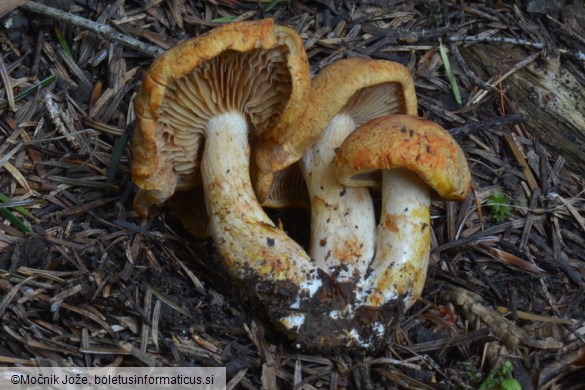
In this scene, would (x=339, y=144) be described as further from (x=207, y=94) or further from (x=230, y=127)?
(x=207, y=94)

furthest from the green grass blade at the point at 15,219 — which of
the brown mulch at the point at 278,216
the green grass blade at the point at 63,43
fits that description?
the green grass blade at the point at 63,43

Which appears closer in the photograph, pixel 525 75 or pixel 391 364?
pixel 391 364

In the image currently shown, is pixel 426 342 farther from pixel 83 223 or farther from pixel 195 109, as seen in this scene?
pixel 83 223

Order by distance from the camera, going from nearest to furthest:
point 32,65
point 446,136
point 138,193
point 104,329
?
point 104,329 → point 446,136 → point 138,193 → point 32,65

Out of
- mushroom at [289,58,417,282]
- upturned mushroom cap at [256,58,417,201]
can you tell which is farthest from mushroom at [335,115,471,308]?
upturned mushroom cap at [256,58,417,201]

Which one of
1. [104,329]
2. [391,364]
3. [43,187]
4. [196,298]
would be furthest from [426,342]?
[43,187]

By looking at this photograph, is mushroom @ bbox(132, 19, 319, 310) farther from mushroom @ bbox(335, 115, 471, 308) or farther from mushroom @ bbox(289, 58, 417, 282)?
mushroom @ bbox(335, 115, 471, 308)

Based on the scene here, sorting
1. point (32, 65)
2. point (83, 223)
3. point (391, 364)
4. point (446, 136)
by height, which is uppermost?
point (32, 65)

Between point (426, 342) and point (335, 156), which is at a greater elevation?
point (335, 156)

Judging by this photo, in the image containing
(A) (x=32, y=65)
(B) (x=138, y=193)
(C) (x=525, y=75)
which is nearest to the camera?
(B) (x=138, y=193)
